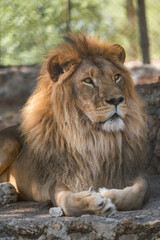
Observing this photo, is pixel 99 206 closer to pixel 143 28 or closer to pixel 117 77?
pixel 117 77

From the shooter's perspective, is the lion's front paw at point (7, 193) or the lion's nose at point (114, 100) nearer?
the lion's nose at point (114, 100)

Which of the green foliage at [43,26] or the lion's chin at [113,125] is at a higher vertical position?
the green foliage at [43,26]

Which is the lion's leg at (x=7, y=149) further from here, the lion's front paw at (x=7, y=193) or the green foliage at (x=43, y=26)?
the green foliage at (x=43, y=26)

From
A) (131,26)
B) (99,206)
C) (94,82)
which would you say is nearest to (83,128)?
(94,82)

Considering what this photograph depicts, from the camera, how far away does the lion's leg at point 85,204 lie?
132 inches

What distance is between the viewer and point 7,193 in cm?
429

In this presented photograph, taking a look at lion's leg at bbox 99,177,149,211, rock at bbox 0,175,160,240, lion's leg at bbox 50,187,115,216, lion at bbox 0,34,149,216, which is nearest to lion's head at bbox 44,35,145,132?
lion at bbox 0,34,149,216

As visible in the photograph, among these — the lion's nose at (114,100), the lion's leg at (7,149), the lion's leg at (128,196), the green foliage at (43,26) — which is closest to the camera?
the lion's leg at (128,196)

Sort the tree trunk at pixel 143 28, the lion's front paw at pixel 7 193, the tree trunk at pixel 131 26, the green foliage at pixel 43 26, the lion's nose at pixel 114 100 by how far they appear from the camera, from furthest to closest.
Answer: the tree trunk at pixel 131 26
the green foliage at pixel 43 26
the tree trunk at pixel 143 28
the lion's front paw at pixel 7 193
the lion's nose at pixel 114 100

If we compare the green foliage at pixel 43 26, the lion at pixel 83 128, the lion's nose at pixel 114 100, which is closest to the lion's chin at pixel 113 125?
the lion at pixel 83 128

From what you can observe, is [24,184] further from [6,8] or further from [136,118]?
[6,8]

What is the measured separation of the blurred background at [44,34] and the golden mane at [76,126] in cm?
289

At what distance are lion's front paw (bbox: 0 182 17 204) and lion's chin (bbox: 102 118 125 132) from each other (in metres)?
1.04

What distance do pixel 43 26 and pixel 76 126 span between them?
17.6 ft
